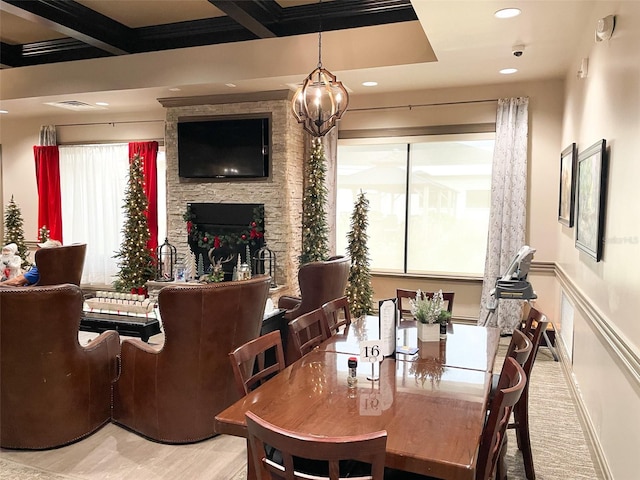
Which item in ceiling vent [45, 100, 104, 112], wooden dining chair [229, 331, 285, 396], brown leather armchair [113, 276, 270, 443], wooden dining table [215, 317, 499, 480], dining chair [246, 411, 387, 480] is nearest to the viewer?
dining chair [246, 411, 387, 480]

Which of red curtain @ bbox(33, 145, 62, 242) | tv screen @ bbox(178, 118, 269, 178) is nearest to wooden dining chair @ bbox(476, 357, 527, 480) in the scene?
tv screen @ bbox(178, 118, 269, 178)

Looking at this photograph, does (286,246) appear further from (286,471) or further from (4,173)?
(4,173)

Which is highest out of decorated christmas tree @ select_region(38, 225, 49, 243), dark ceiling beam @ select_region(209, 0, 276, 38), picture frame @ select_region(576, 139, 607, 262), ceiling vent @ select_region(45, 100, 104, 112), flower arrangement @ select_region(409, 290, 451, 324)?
dark ceiling beam @ select_region(209, 0, 276, 38)

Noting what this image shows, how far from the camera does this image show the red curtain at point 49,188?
793cm

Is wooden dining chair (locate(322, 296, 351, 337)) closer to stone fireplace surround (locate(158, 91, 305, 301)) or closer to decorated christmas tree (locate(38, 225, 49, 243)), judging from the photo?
stone fireplace surround (locate(158, 91, 305, 301))

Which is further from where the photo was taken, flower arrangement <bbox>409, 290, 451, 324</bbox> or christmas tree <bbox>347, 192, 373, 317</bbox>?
christmas tree <bbox>347, 192, 373, 317</bbox>

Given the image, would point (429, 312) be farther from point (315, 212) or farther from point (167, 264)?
point (167, 264)

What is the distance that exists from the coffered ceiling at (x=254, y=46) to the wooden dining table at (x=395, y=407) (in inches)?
103

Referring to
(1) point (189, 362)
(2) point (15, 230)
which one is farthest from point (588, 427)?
(2) point (15, 230)

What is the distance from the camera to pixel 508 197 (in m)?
5.66

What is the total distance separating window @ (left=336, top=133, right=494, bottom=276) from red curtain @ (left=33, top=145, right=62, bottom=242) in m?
4.68

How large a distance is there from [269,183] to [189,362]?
3602 mm

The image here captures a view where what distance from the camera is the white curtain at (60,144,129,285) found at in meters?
7.66

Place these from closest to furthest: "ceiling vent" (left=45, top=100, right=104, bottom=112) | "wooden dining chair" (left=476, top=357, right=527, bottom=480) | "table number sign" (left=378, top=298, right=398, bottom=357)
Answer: "wooden dining chair" (left=476, top=357, right=527, bottom=480)
"table number sign" (left=378, top=298, right=398, bottom=357)
"ceiling vent" (left=45, top=100, right=104, bottom=112)
